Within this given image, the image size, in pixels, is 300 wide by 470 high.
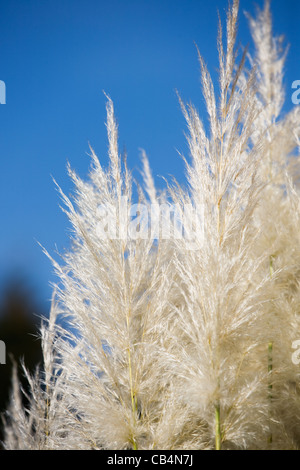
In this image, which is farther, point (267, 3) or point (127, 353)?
point (267, 3)

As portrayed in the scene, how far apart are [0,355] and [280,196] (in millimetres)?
1497

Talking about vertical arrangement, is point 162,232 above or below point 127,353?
above

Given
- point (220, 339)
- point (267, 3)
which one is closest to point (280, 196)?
point (220, 339)

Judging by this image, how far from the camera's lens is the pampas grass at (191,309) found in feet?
4.26

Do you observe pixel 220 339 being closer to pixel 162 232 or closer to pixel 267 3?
pixel 162 232

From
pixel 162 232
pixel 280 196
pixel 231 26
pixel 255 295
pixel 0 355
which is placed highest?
pixel 231 26

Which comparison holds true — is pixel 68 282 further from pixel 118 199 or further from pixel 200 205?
pixel 200 205

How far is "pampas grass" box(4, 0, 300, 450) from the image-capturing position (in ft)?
4.26

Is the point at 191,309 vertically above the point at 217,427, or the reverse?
the point at 191,309

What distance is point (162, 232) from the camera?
167 centimetres

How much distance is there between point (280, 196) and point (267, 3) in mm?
1098

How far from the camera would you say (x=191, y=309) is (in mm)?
1330
